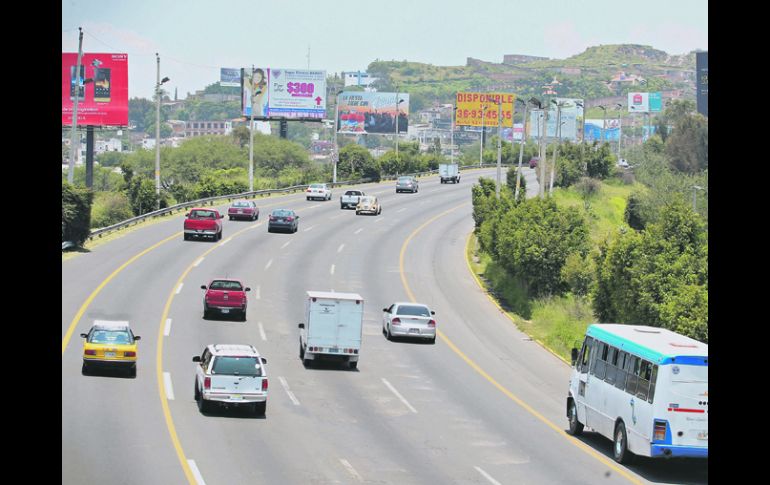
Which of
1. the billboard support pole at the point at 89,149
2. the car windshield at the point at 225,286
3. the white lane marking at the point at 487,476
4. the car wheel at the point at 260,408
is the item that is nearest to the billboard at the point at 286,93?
the billboard support pole at the point at 89,149

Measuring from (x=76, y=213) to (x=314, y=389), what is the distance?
106ft

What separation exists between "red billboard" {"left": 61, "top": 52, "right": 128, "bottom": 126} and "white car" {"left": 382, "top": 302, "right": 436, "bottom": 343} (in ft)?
227

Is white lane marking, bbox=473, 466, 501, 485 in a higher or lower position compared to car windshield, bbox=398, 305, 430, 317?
lower

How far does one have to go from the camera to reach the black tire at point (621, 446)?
27672 mm

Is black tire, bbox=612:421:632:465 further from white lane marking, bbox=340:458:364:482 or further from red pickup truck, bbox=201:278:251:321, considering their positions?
red pickup truck, bbox=201:278:251:321

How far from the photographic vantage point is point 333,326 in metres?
40.2

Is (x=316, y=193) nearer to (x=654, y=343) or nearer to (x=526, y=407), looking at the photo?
(x=526, y=407)

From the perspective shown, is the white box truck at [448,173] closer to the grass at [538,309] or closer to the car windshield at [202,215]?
the grass at [538,309]

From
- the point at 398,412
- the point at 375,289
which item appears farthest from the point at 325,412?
the point at 375,289

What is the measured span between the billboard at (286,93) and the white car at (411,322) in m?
98.9

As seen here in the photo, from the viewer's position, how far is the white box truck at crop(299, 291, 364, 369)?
39938 millimetres

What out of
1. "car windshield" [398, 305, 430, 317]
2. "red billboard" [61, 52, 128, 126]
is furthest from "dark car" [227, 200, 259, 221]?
"car windshield" [398, 305, 430, 317]
